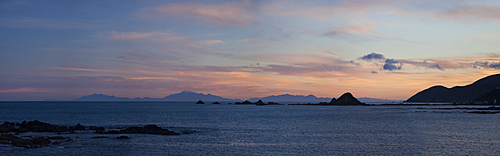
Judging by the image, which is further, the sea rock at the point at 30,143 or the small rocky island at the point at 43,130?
the small rocky island at the point at 43,130

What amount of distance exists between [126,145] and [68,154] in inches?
318

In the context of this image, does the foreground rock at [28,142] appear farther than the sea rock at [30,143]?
Yes

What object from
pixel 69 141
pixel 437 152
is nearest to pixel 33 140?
pixel 69 141

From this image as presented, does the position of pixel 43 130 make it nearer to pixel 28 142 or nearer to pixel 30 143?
pixel 28 142

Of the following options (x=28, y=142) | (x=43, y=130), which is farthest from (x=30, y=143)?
(x=43, y=130)

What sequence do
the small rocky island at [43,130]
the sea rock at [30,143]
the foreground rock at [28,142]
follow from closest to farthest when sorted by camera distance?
the sea rock at [30,143] → the foreground rock at [28,142] → the small rocky island at [43,130]

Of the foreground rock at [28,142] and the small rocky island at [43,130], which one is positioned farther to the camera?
the small rocky island at [43,130]

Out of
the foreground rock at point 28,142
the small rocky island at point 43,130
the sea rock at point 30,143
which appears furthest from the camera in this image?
the small rocky island at point 43,130

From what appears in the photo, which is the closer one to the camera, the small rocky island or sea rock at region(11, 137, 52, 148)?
sea rock at region(11, 137, 52, 148)

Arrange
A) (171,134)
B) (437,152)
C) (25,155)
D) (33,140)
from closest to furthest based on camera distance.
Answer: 1. (25,155)
2. (437,152)
3. (33,140)
4. (171,134)

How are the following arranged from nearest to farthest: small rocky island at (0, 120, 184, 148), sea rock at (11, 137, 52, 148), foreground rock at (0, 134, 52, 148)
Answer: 1. sea rock at (11, 137, 52, 148)
2. foreground rock at (0, 134, 52, 148)
3. small rocky island at (0, 120, 184, 148)

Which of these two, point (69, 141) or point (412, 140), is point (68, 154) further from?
point (412, 140)

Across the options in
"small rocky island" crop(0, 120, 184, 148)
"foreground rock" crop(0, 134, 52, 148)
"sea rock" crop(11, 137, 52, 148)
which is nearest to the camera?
"sea rock" crop(11, 137, 52, 148)

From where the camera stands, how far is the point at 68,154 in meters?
39.3
